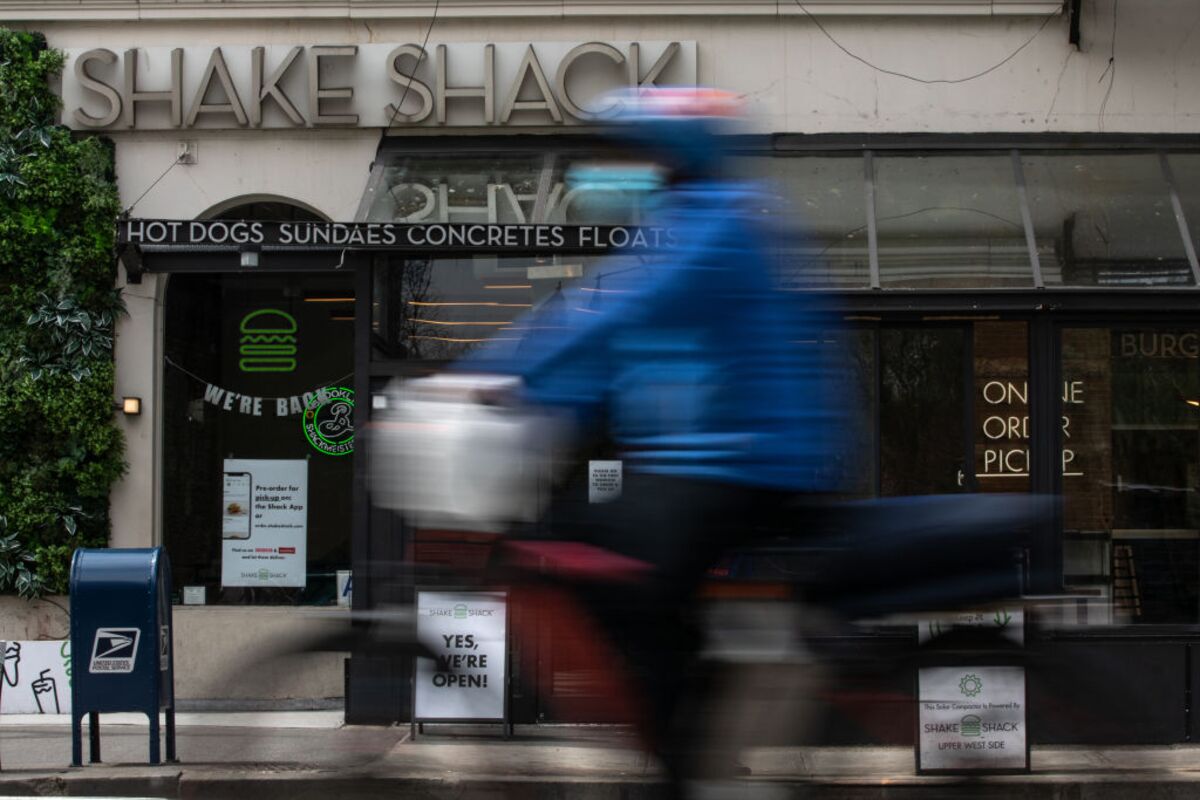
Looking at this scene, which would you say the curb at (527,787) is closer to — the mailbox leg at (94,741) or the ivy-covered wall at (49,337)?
the mailbox leg at (94,741)

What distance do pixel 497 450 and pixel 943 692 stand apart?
1.56 metres

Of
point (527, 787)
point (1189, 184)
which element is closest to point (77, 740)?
point (527, 787)

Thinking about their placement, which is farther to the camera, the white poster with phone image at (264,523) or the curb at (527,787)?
the white poster with phone image at (264,523)

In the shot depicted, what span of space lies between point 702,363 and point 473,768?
224cm

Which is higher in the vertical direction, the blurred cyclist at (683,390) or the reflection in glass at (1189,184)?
the reflection in glass at (1189,184)

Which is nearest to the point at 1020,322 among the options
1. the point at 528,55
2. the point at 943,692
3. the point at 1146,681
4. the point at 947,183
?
the point at 947,183

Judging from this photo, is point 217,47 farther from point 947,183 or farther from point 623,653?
point 623,653

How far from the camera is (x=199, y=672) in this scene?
9617 mm

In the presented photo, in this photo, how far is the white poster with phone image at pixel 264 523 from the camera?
10.2 meters

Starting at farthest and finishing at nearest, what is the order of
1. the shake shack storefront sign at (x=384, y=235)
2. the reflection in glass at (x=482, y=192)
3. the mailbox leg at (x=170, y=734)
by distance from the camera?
1. the reflection in glass at (x=482, y=192)
2. the shake shack storefront sign at (x=384, y=235)
3. the mailbox leg at (x=170, y=734)

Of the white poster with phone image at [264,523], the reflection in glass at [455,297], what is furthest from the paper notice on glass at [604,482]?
the white poster with phone image at [264,523]

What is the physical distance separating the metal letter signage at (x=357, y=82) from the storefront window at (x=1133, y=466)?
3.94 metres

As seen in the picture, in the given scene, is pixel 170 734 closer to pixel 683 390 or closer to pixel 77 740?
pixel 77 740

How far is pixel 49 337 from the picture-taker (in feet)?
31.4
